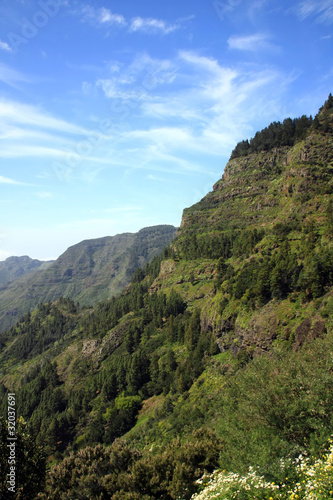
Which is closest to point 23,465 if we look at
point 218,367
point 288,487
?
point 288,487

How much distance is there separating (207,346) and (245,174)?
133 m

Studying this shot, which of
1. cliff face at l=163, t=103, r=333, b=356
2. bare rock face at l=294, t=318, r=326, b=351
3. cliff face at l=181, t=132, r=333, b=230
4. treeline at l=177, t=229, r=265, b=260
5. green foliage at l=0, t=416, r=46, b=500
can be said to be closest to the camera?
green foliage at l=0, t=416, r=46, b=500

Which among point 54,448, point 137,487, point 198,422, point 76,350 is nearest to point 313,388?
point 137,487

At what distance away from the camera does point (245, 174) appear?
18875 centimetres

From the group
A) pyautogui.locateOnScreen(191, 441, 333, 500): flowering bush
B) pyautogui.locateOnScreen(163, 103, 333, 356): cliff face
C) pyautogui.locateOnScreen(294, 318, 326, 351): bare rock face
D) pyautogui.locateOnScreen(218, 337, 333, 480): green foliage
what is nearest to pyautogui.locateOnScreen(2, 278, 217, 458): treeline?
pyautogui.locateOnScreen(163, 103, 333, 356): cliff face

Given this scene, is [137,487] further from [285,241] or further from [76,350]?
[76,350]

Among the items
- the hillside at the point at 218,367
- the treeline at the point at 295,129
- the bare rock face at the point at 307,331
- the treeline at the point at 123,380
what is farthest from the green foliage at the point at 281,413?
the treeline at the point at 295,129

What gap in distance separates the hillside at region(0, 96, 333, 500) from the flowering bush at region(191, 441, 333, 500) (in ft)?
0.37

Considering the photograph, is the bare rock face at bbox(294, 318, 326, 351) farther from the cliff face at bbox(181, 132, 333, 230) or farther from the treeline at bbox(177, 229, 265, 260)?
the treeline at bbox(177, 229, 265, 260)

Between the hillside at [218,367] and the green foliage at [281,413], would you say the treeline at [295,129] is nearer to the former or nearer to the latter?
the hillside at [218,367]

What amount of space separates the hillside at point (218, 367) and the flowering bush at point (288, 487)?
0.11 m

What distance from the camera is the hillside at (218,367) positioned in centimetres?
2461

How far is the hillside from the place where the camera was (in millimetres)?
24609

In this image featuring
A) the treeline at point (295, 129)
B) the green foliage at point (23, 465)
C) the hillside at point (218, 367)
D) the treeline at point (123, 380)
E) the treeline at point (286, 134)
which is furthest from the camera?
the treeline at point (286, 134)
